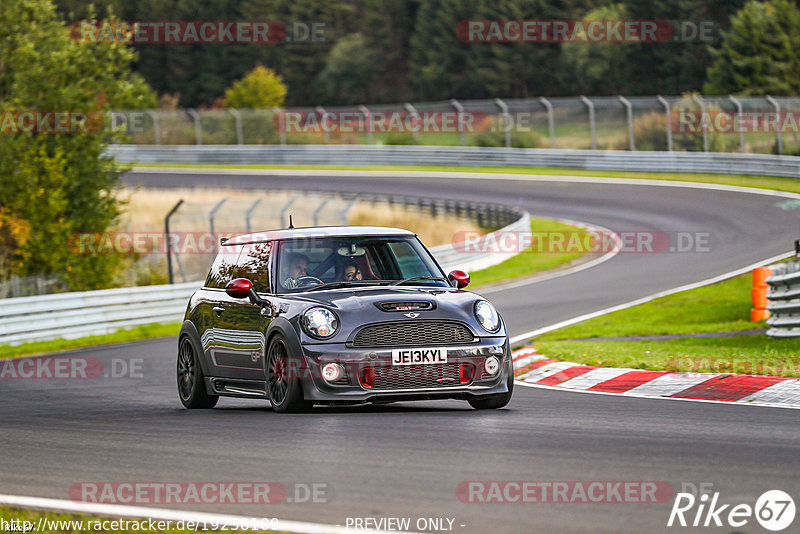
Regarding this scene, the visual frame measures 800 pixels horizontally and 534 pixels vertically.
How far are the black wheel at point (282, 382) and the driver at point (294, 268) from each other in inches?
25.4

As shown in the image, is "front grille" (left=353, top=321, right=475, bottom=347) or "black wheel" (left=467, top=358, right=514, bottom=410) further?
"black wheel" (left=467, top=358, right=514, bottom=410)

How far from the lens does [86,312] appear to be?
70.4ft

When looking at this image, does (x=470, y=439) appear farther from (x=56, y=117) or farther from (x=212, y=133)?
(x=212, y=133)

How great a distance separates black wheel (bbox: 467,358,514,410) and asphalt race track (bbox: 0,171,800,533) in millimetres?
105

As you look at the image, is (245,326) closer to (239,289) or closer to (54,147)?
(239,289)

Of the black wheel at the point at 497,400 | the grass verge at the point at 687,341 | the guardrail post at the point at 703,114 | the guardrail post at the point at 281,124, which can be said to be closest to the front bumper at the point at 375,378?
the black wheel at the point at 497,400

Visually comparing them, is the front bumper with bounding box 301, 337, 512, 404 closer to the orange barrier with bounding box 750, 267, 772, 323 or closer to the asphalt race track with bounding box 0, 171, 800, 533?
the asphalt race track with bounding box 0, 171, 800, 533

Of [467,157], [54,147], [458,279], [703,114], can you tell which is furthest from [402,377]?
[467,157]

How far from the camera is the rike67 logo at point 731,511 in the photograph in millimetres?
5426

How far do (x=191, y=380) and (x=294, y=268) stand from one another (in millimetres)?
1823

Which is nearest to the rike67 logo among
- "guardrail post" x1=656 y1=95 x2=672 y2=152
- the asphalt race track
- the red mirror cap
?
the asphalt race track

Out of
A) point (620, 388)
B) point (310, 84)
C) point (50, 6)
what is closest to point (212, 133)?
point (50, 6)

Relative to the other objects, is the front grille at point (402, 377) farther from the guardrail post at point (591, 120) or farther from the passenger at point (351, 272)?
the guardrail post at point (591, 120)

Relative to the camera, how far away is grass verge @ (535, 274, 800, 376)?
39.7 ft
